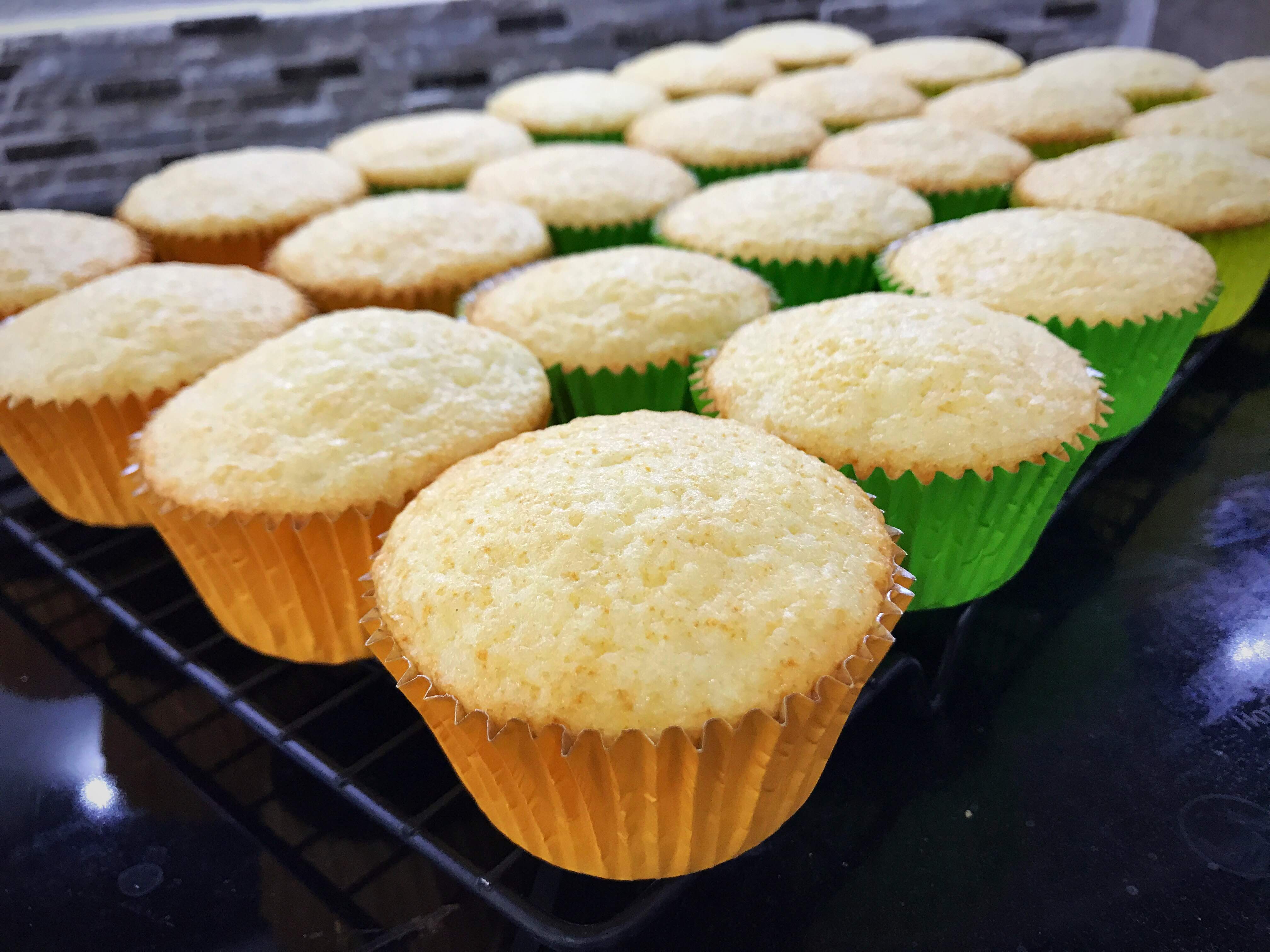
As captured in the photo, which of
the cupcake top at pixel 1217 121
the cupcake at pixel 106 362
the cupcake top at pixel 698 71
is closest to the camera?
the cupcake at pixel 106 362

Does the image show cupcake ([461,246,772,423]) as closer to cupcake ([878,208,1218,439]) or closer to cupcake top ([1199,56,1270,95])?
cupcake ([878,208,1218,439])

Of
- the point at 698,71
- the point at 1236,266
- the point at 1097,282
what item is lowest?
the point at 1236,266

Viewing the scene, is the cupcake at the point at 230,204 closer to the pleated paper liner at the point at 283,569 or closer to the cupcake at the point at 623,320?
the cupcake at the point at 623,320

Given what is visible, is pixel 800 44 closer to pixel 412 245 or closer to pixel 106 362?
pixel 412 245

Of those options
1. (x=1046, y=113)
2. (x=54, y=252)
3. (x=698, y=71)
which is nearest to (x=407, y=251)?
(x=54, y=252)

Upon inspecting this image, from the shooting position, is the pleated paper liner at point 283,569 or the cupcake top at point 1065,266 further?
the cupcake top at point 1065,266

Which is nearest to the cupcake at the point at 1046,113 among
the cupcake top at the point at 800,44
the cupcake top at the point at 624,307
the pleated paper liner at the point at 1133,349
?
the cupcake top at the point at 800,44

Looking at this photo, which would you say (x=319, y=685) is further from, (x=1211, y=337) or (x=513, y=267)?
(x=1211, y=337)
